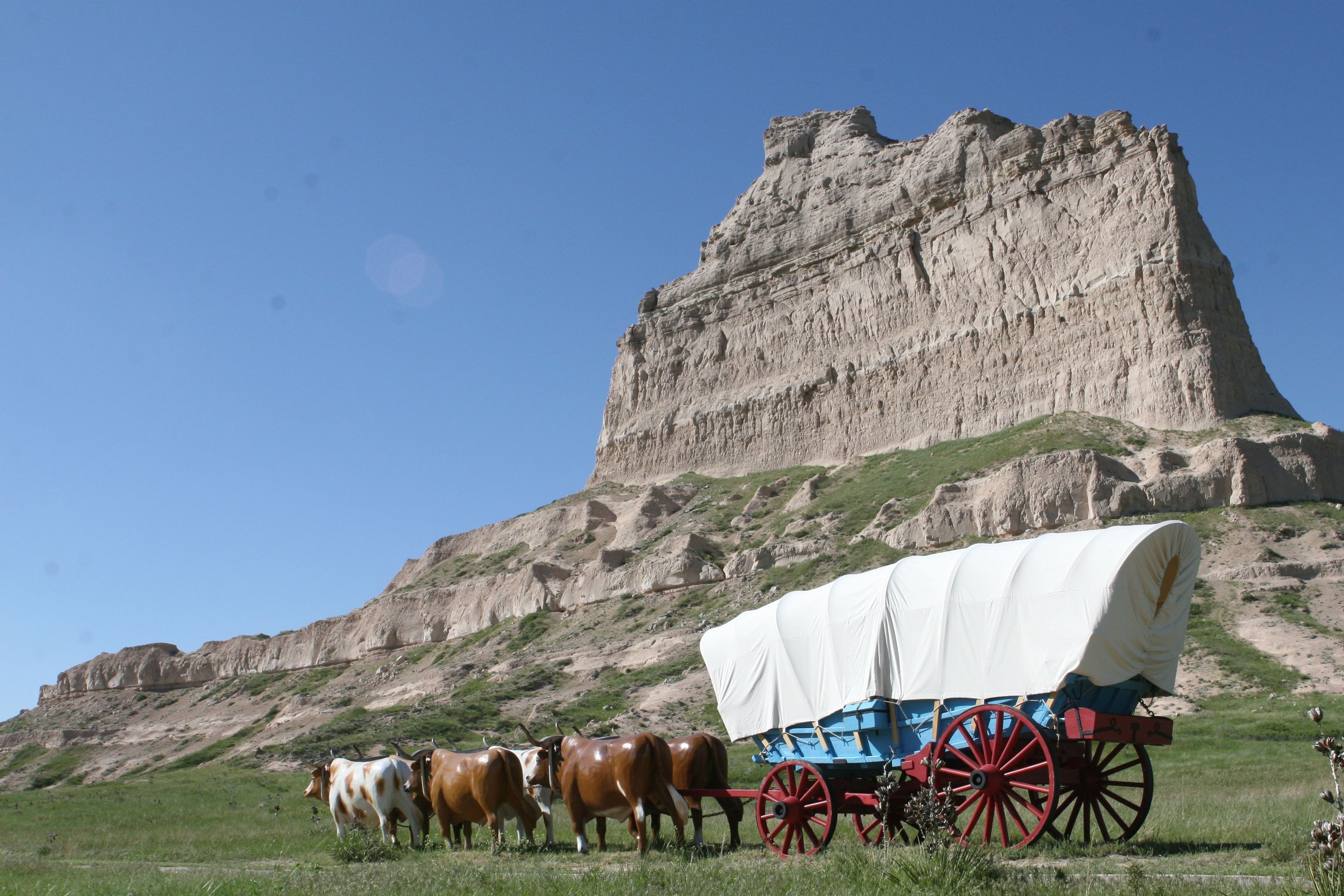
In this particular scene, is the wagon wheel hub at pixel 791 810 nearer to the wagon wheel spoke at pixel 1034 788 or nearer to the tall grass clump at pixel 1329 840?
the wagon wheel spoke at pixel 1034 788

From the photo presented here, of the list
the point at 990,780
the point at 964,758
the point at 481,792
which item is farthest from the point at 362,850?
the point at 990,780

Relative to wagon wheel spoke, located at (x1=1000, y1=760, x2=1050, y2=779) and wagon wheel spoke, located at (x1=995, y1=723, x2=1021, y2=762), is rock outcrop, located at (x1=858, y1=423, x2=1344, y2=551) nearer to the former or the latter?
wagon wheel spoke, located at (x1=995, y1=723, x2=1021, y2=762)

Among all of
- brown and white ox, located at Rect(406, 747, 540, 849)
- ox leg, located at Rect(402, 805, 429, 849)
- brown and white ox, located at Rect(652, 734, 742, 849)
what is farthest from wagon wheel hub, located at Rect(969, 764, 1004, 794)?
ox leg, located at Rect(402, 805, 429, 849)

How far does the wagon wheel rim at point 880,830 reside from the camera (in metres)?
11.0

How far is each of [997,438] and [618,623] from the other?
24.9 m

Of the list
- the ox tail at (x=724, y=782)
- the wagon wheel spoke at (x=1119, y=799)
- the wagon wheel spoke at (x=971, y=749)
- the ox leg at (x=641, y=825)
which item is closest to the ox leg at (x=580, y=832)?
the ox leg at (x=641, y=825)

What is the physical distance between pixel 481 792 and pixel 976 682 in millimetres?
6826

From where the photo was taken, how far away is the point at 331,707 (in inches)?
2247

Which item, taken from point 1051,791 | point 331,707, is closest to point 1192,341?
point 1051,791

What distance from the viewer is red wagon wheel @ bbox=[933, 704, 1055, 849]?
10.1m

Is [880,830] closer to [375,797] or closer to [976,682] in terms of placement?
[976,682]

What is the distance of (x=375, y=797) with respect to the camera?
14.7m

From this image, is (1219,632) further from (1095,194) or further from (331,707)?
(331,707)

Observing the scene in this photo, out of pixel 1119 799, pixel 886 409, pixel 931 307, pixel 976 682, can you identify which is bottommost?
pixel 1119 799
